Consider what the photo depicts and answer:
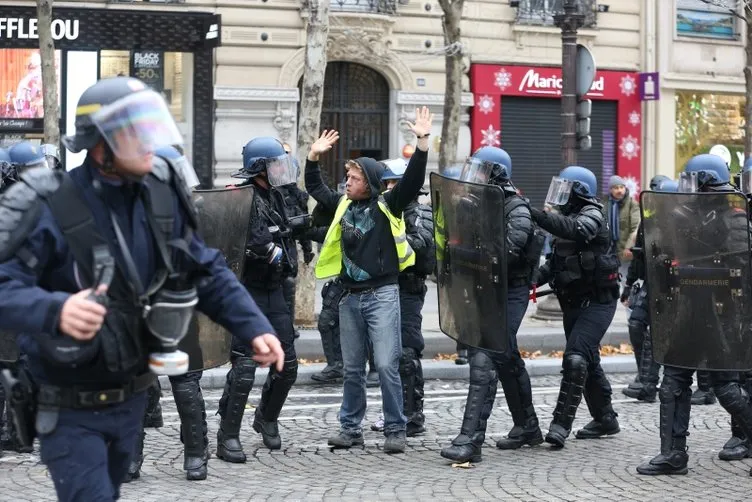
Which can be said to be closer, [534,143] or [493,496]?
[493,496]

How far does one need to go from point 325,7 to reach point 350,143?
809 centimetres

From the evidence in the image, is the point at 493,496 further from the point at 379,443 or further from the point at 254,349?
the point at 254,349

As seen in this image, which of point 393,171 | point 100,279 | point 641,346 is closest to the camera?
point 100,279

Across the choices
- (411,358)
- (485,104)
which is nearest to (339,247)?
(411,358)

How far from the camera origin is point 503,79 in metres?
22.3

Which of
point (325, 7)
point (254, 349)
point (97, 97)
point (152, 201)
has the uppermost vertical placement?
point (325, 7)

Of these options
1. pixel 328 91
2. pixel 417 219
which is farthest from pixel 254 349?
pixel 328 91

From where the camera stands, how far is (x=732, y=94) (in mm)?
24906

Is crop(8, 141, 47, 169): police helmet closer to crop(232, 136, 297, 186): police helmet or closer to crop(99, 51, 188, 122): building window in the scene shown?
crop(232, 136, 297, 186): police helmet

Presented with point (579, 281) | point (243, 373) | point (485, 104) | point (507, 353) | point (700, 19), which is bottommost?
point (243, 373)

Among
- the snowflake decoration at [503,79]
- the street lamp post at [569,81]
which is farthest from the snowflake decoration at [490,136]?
the street lamp post at [569,81]

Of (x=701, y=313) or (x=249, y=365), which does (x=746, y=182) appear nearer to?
(x=701, y=313)

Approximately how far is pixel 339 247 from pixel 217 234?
882mm

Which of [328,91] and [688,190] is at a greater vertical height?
[328,91]
